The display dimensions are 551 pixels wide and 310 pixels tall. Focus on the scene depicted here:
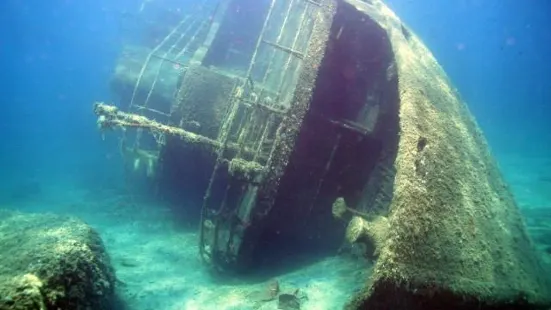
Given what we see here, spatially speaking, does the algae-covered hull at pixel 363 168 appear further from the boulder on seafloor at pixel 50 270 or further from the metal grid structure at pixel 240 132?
the boulder on seafloor at pixel 50 270

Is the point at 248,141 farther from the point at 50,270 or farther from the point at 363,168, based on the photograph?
the point at 50,270

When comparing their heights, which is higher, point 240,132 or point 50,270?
point 240,132

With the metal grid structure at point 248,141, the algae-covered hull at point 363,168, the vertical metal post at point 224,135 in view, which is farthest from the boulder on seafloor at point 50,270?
the algae-covered hull at point 363,168

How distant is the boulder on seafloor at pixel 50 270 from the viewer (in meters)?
2.64

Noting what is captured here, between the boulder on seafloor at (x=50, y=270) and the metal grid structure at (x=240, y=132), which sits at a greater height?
the metal grid structure at (x=240, y=132)

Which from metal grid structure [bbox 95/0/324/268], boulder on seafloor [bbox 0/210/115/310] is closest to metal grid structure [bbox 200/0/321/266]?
metal grid structure [bbox 95/0/324/268]

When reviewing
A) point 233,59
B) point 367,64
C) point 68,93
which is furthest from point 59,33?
point 367,64

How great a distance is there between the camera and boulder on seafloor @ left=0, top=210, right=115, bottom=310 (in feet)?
8.68

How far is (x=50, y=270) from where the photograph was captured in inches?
122

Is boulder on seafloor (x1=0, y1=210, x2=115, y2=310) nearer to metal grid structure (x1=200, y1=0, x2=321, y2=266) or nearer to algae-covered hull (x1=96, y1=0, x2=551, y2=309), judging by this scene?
metal grid structure (x1=200, y1=0, x2=321, y2=266)

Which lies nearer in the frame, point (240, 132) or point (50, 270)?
point (50, 270)

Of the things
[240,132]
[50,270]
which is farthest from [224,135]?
[50,270]

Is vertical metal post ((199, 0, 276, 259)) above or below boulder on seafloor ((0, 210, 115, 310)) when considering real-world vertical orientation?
above

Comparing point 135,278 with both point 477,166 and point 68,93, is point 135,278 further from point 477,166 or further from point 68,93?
point 68,93
